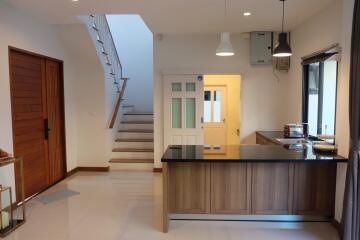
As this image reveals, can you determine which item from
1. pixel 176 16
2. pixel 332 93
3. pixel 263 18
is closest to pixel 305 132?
pixel 332 93

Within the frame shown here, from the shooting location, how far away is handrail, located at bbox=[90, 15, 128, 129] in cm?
607

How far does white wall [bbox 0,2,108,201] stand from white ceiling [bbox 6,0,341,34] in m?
0.26

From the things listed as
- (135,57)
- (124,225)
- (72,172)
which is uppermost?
(135,57)

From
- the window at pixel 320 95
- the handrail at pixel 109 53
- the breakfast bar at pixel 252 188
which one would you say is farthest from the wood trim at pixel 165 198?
the handrail at pixel 109 53

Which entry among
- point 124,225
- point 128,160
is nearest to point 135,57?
point 128,160

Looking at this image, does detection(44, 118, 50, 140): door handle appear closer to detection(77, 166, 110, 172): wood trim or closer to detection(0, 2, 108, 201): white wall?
detection(0, 2, 108, 201): white wall

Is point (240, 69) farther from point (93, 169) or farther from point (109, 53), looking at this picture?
point (93, 169)

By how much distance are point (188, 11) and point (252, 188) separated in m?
2.66

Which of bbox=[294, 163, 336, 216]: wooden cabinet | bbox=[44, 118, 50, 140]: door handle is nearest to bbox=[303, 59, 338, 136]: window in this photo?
bbox=[294, 163, 336, 216]: wooden cabinet

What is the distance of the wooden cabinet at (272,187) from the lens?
137 inches

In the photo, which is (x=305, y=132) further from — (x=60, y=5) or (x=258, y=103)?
(x=60, y=5)

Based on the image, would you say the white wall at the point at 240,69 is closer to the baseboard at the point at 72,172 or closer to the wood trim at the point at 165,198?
the baseboard at the point at 72,172

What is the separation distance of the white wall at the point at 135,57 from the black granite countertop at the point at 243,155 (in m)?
4.60

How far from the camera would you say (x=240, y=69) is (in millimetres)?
5828
